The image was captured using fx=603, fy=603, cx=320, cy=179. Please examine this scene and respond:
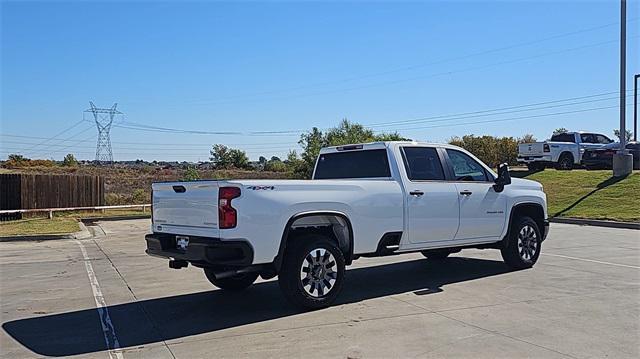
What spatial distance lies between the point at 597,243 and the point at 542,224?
13.9 feet

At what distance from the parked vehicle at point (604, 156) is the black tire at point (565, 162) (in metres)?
0.65

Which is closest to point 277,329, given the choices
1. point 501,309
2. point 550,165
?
point 501,309

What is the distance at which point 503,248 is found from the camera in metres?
9.98

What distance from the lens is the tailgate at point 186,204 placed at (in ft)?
22.6

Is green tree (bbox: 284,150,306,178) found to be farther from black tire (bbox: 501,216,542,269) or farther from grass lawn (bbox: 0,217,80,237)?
black tire (bbox: 501,216,542,269)

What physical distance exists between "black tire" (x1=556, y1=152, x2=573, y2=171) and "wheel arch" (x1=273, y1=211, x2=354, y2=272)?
25053 mm

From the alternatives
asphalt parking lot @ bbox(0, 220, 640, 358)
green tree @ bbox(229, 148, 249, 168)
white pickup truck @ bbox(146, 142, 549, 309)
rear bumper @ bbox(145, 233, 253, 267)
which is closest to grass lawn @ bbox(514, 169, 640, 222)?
asphalt parking lot @ bbox(0, 220, 640, 358)

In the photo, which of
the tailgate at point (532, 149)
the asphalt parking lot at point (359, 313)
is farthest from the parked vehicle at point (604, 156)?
the asphalt parking lot at point (359, 313)

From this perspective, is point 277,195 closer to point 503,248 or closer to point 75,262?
point 503,248

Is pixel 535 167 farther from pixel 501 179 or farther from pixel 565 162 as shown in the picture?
pixel 501 179

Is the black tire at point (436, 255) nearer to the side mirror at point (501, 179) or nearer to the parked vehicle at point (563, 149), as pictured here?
the side mirror at point (501, 179)

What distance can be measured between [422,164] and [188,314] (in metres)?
3.99

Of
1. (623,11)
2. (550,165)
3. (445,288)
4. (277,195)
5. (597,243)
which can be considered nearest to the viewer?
(277,195)

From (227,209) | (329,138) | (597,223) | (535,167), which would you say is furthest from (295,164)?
(227,209)
